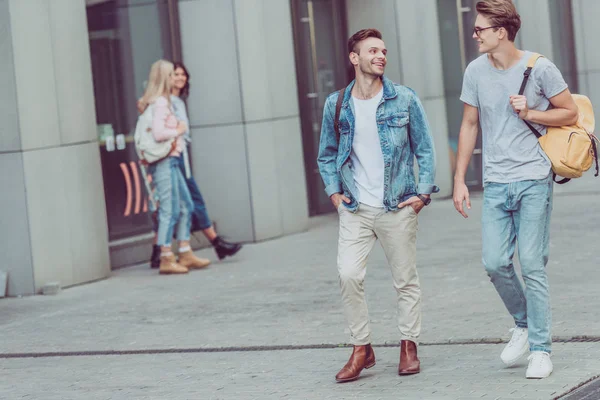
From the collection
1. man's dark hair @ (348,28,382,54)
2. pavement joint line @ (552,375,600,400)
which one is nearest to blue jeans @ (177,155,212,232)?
man's dark hair @ (348,28,382,54)

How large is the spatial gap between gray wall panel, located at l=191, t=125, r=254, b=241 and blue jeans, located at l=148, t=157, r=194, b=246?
1.69 m

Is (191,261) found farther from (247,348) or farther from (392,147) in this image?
(392,147)

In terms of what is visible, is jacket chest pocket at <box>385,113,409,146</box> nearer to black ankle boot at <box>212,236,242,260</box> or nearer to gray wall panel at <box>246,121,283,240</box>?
black ankle boot at <box>212,236,242,260</box>

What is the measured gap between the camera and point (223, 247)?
1202 cm

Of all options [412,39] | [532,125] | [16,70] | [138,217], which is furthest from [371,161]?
[412,39]

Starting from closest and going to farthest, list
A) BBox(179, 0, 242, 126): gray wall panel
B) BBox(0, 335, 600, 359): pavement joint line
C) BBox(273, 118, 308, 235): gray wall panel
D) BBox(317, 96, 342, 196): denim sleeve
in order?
1. BBox(317, 96, 342, 196): denim sleeve
2. BBox(0, 335, 600, 359): pavement joint line
3. BBox(179, 0, 242, 126): gray wall panel
4. BBox(273, 118, 308, 235): gray wall panel

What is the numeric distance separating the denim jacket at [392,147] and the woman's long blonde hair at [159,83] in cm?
482

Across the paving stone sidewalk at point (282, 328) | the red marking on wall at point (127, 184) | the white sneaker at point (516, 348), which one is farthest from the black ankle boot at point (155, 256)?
the white sneaker at point (516, 348)

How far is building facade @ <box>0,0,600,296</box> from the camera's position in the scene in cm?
1086

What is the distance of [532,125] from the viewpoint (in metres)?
6.37

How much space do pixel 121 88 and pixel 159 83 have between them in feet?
4.37

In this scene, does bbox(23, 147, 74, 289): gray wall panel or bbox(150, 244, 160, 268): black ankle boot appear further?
bbox(150, 244, 160, 268): black ankle boot

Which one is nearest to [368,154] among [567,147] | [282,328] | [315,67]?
[567,147]

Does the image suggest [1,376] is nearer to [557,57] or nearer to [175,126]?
[175,126]
